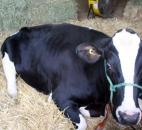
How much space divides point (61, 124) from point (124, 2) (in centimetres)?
280

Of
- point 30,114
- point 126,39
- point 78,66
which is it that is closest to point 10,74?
Answer: point 30,114

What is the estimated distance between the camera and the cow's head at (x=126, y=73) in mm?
3244

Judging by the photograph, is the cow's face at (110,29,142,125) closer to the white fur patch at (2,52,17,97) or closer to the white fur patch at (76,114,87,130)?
the white fur patch at (76,114,87,130)

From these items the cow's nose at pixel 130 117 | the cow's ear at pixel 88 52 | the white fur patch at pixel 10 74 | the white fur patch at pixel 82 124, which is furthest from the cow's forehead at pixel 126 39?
the white fur patch at pixel 10 74

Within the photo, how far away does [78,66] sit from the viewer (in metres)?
3.92

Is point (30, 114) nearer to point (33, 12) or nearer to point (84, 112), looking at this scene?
point (84, 112)

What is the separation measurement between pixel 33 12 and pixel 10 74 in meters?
1.38

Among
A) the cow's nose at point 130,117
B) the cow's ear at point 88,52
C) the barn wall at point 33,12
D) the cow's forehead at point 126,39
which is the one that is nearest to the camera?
the cow's nose at point 130,117

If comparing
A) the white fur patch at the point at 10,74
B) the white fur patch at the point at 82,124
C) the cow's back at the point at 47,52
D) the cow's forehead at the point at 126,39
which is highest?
the cow's forehead at the point at 126,39

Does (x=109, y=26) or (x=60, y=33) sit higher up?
(x=60, y=33)

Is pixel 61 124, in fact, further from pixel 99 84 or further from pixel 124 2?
pixel 124 2

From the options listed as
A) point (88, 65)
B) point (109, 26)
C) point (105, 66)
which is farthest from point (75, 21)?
point (105, 66)

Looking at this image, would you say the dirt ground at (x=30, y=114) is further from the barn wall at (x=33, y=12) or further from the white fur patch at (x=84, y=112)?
the barn wall at (x=33, y=12)

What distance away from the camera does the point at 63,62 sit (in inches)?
159
